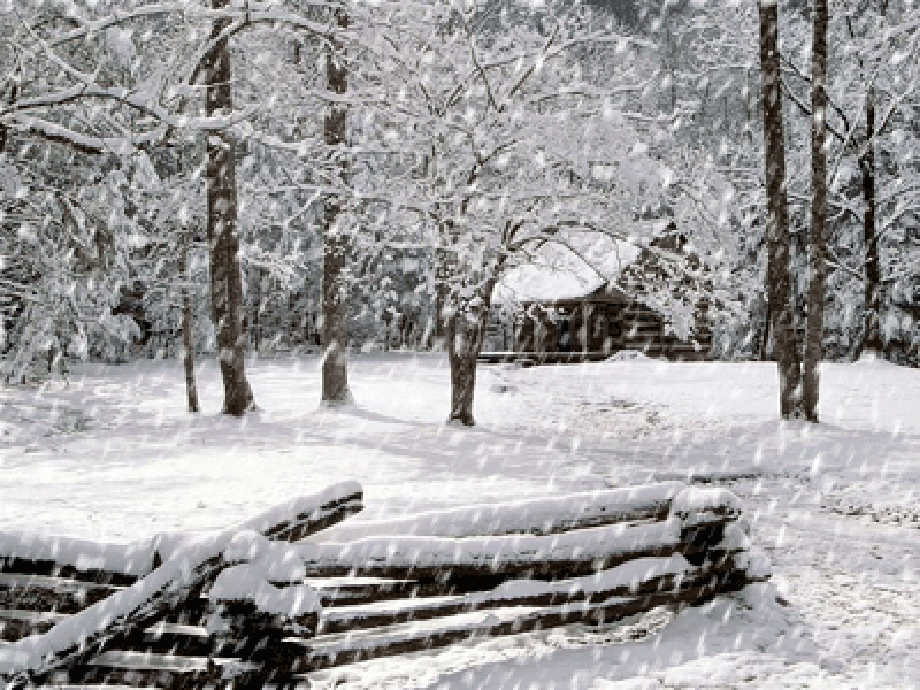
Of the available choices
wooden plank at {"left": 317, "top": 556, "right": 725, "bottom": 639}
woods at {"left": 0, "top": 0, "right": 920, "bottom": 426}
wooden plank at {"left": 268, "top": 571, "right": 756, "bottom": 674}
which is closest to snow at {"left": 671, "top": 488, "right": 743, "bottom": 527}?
wooden plank at {"left": 317, "top": 556, "right": 725, "bottom": 639}

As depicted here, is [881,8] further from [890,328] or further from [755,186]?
[890,328]

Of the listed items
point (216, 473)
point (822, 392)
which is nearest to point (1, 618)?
point (216, 473)

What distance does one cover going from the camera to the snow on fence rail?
15.4ft

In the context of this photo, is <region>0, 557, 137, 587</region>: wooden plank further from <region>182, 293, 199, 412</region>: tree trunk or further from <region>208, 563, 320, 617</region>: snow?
<region>182, 293, 199, 412</region>: tree trunk

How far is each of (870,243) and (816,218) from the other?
10861 millimetres

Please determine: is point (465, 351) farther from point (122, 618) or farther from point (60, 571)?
point (122, 618)

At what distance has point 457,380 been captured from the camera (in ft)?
54.2

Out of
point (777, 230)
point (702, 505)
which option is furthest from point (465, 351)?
point (702, 505)

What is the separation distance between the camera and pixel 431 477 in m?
11.4

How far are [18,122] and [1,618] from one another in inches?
157

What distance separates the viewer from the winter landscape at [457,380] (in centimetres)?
523

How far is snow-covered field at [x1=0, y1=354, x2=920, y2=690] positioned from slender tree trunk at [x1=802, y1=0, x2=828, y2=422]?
0.98 metres

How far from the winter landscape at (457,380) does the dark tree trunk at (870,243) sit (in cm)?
12

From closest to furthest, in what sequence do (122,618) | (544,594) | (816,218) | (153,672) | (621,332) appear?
(122,618)
(153,672)
(544,594)
(816,218)
(621,332)
